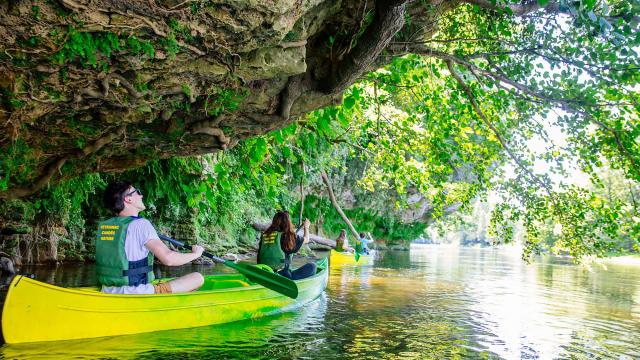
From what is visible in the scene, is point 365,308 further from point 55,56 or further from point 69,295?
point 55,56

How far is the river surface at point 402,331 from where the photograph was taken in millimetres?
5250

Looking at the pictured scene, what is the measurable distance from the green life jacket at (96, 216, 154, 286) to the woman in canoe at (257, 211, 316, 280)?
3.32 meters

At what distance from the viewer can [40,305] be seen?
4.83 meters

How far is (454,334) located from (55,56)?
5.71 m

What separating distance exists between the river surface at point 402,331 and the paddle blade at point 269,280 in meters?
0.46

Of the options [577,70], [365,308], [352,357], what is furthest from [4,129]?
[577,70]

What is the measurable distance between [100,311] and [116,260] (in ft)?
1.77

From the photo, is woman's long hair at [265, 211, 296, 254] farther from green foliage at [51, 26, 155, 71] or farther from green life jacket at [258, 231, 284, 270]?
green foliage at [51, 26, 155, 71]

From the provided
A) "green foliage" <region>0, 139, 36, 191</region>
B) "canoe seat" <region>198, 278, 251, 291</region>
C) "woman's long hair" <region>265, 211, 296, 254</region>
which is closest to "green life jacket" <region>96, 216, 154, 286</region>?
"green foliage" <region>0, 139, 36, 191</region>

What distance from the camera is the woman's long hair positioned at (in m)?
8.63

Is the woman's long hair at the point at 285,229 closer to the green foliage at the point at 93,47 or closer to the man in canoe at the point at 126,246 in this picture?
the man in canoe at the point at 126,246

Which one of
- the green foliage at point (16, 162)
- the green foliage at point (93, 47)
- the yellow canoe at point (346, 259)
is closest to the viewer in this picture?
the green foliage at point (93, 47)

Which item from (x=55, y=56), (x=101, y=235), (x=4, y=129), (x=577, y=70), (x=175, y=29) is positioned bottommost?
(x=101, y=235)

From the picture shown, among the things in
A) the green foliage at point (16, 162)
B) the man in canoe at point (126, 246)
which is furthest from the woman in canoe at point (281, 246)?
the green foliage at point (16, 162)
